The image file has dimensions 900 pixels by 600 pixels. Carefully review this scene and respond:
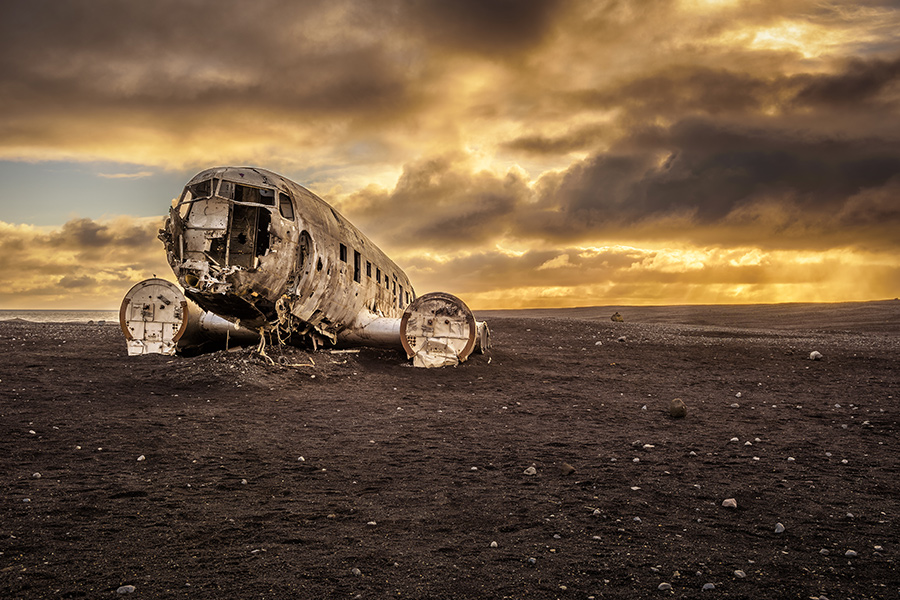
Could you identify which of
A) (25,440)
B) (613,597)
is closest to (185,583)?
(613,597)

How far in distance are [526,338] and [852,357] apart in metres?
12.5

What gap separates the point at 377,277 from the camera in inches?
738

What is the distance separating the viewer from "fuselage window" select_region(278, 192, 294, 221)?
12.7 metres

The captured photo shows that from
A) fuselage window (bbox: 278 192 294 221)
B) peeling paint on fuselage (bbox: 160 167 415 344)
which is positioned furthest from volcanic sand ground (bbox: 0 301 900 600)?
fuselage window (bbox: 278 192 294 221)

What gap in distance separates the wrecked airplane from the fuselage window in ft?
0.08

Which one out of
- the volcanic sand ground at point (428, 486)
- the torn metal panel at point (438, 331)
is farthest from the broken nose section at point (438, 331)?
the volcanic sand ground at point (428, 486)

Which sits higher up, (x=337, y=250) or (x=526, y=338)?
(x=337, y=250)

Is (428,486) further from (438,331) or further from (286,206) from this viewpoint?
(438,331)

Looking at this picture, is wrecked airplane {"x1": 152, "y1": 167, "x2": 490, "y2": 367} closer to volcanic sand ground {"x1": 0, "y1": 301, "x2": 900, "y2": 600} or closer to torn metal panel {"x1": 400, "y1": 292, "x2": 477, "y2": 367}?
torn metal panel {"x1": 400, "y1": 292, "x2": 477, "y2": 367}

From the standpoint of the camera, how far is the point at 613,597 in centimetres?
386

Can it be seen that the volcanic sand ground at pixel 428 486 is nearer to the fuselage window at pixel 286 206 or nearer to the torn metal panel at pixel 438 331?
the torn metal panel at pixel 438 331

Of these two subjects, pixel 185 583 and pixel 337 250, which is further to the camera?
pixel 337 250

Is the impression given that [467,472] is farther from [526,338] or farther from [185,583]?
[526,338]

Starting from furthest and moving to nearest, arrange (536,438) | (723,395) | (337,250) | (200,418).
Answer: (337,250) → (723,395) → (200,418) → (536,438)
